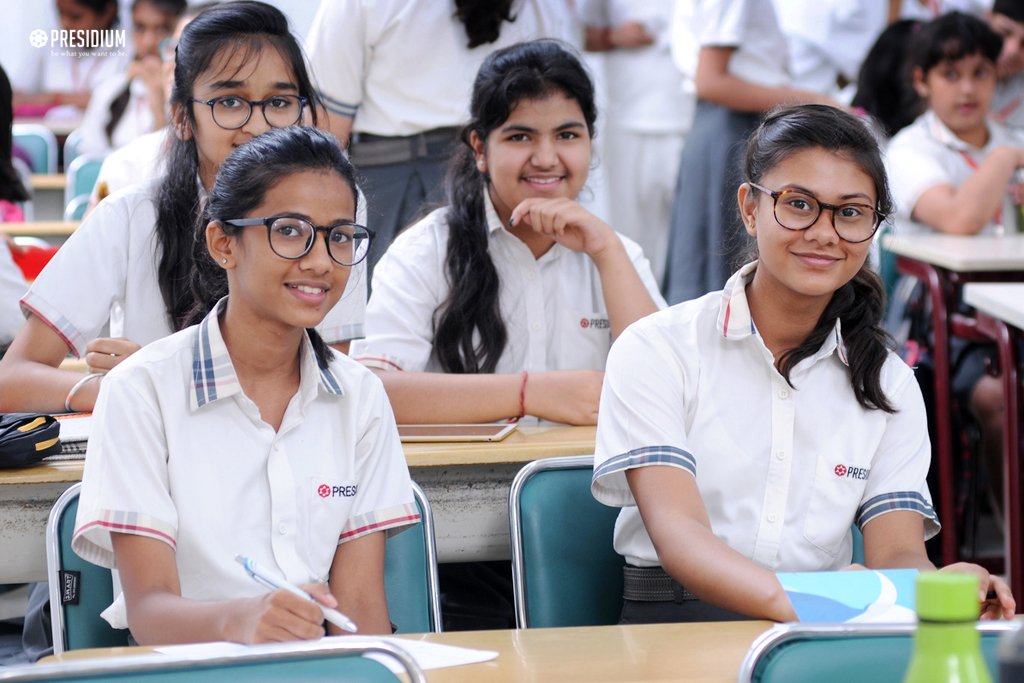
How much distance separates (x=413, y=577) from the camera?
1746 mm

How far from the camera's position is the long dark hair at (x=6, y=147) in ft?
8.55

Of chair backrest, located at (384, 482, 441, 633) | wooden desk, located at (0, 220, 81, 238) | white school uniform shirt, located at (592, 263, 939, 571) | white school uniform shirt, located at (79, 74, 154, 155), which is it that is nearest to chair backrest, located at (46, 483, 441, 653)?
chair backrest, located at (384, 482, 441, 633)

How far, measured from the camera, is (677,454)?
168 cm

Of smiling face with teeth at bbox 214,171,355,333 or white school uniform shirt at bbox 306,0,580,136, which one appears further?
white school uniform shirt at bbox 306,0,580,136

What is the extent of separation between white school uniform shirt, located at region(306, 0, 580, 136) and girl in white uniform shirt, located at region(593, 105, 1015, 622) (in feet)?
4.54

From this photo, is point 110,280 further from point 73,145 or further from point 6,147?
point 73,145

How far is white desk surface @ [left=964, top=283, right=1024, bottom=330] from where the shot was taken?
8.43 feet

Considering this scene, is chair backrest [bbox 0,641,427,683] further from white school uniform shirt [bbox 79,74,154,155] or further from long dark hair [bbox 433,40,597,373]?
white school uniform shirt [bbox 79,74,154,155]

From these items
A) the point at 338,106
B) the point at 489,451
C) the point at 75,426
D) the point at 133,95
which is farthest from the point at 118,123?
the point at 489,451

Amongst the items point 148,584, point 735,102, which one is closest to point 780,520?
point 148,584

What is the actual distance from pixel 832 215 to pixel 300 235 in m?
0.66

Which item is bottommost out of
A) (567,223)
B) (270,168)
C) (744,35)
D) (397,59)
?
(567,223)

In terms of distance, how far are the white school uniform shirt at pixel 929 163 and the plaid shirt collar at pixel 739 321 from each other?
2.24 meters
